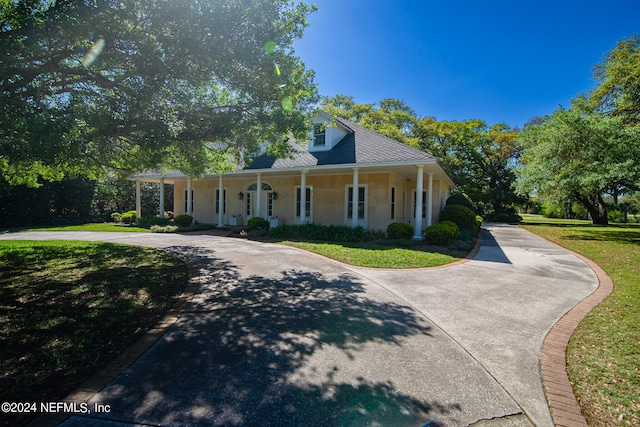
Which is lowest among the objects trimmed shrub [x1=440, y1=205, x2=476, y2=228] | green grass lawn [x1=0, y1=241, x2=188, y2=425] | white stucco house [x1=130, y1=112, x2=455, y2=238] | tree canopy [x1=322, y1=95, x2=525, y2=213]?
green grass lawn [x1=0, y1=241, x2=188, y2=425]

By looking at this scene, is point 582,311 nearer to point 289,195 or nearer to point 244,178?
point 289,195

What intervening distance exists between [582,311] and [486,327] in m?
2.33

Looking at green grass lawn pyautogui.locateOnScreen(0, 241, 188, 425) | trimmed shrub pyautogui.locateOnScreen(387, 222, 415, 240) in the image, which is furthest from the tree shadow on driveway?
trimmed shrub pyautogui.locateOnScreen(387, 222, 415, 240)

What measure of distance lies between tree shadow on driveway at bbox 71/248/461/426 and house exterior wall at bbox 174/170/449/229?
10.2 metres

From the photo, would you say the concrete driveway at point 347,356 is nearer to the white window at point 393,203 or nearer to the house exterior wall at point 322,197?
the house exterior wall at point 322,197

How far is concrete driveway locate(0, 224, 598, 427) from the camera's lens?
2.58 metres

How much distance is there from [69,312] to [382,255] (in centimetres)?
808

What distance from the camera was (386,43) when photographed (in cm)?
1293

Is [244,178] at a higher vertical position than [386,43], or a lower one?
lower

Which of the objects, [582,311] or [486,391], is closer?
[486,391]

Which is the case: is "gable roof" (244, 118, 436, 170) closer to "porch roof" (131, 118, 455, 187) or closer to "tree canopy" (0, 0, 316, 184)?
"porch roof" (131, 118, 455, 187)

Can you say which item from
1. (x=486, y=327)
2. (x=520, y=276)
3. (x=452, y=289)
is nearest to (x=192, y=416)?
(x=486, y=327)

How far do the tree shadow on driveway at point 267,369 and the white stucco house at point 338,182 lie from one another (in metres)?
9.05

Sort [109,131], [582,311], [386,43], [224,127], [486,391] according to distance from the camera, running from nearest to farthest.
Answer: [486,391] < [582,311] < [109,131] < [224,127] < [386,43]
